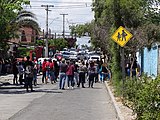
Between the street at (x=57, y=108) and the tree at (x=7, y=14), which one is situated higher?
the tree at (x=7, y=14)

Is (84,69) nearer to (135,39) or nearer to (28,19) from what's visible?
(135,39)

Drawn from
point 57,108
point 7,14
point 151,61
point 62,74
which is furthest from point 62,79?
point 57,108

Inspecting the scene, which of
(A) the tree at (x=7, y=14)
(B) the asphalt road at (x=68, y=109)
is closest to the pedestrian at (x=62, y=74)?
(A) the tree at (x=7, y=14)

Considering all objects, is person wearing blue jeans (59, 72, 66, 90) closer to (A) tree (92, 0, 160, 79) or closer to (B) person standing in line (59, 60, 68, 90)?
(B) person standing in line (59, 60, 68, 90)

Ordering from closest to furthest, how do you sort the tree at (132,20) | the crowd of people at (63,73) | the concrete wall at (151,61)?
the tree at (132,20) < the crowd of people at (63,73) < the concrete wall at (151,61)

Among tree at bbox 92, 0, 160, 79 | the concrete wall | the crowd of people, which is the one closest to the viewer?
tree at bbox 92, 0, 160, 79

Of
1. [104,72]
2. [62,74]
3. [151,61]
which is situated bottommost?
[104,72]

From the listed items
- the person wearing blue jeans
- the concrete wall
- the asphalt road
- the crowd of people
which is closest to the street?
the asphalt road

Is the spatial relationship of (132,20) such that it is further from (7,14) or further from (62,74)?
(7,14)

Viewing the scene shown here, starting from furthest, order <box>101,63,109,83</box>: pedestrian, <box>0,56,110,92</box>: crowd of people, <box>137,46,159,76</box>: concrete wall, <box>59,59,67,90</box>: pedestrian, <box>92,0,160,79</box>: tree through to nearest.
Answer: <box>101,63,109,83</box>: pedestrian
<box>137,46,159,76</box>: concrete wall
<box>59,59,67,90</box>: pedestrian
<box>0,56,110,92</box>: crowd of people
<box>92,0,160,79</box>: tree

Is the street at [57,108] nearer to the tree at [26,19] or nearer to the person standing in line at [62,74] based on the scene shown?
the person standing in line at [62,74]

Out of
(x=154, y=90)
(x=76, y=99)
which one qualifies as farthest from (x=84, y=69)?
(x=154, y=90)

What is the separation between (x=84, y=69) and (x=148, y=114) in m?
18.9

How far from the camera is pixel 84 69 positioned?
29.4 metres
